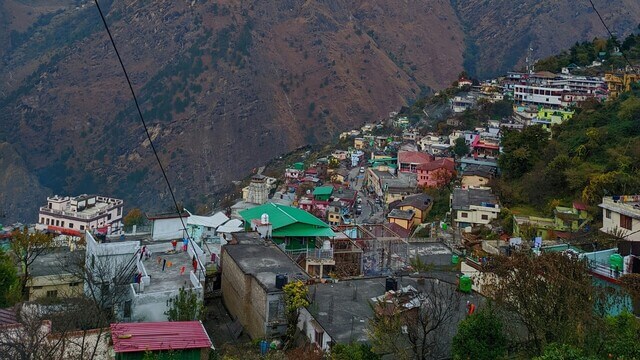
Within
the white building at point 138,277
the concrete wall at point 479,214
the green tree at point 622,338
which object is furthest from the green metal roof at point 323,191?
the green tree at point 622,338

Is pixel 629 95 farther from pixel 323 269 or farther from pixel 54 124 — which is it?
pixel 54 124

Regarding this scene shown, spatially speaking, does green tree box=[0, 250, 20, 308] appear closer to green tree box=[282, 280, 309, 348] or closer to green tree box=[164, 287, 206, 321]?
green tree box=[164, 287, 206, 321]

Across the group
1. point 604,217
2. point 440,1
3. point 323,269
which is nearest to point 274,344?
point 323,269

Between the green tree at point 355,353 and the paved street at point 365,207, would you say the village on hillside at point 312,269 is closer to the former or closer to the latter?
the green tree at point 355,353

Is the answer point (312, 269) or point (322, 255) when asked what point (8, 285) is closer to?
point (312, 269)

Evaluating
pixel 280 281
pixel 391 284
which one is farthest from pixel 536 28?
pixel 280 281

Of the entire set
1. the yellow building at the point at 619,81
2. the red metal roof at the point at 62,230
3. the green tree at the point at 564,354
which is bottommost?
the red metal roof at the point at 62,230
